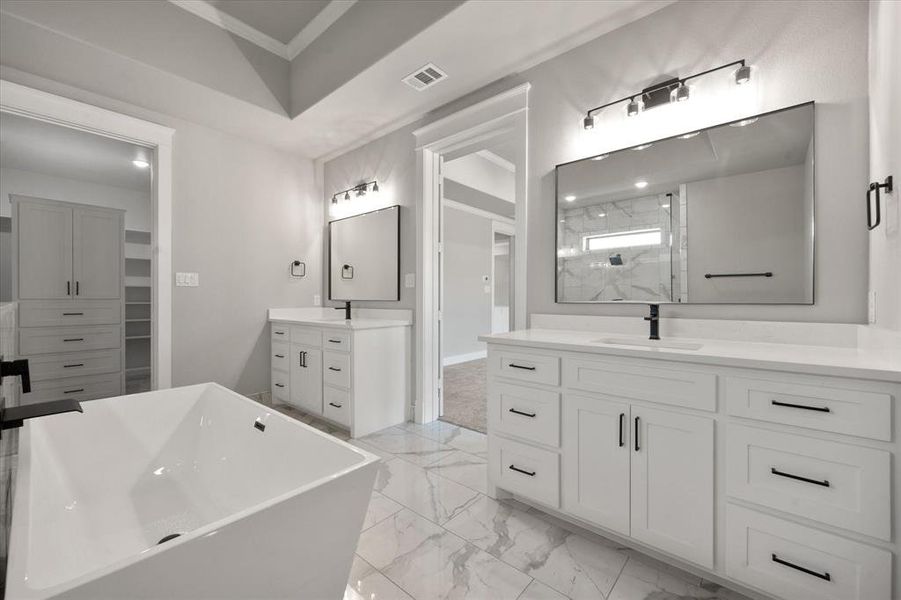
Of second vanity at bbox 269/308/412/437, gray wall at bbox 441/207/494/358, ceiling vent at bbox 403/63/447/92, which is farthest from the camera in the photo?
gray wall at bbox 441/207/494/358

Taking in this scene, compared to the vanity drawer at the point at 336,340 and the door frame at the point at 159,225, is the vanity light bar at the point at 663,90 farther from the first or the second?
the door frame at the point at 159,225

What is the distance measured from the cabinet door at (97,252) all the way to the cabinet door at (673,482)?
5.09 meters

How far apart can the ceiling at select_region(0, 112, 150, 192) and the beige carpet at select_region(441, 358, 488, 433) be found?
387cm

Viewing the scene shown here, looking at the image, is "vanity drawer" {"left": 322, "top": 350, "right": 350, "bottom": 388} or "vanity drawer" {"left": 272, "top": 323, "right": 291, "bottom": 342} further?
"vanity drawer" {"left": 272, "top": 323, "right": 291, "bottom": 342}

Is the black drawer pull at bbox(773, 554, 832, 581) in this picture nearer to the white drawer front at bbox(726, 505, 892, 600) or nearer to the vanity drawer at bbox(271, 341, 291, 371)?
the white drawer front at bbox(726, 505, 892, 600)

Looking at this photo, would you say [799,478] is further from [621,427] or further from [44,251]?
[44,251]

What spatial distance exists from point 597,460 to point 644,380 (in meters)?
0.40

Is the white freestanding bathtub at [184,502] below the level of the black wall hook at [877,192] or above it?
below

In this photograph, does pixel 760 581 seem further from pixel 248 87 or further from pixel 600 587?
pixel 248 87

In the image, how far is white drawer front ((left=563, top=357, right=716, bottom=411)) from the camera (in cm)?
132

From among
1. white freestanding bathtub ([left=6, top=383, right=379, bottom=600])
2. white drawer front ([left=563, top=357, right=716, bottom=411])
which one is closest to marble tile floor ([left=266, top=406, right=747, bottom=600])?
white freestanding bathtub ([left=6, top=383, right=379, bottom=600])

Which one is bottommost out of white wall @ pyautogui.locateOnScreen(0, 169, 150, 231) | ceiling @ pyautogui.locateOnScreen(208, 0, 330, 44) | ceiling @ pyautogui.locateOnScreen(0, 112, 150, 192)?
white wall @ pyautogui.locateOnScreen(0, 169, 150, 231)

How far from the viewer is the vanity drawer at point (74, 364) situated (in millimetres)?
3490

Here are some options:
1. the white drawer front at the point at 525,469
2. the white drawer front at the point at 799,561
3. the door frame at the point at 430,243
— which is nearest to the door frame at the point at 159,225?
the door frame at the point at 430,243
